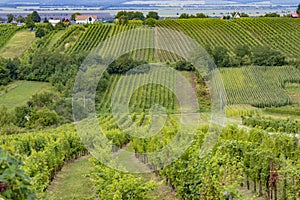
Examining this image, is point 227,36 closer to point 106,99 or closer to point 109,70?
point 109,70

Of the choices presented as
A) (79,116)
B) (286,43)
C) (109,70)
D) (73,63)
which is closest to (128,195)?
(79,116)

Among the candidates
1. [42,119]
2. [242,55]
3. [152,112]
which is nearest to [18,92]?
[42,119]

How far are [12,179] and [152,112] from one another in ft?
95.2

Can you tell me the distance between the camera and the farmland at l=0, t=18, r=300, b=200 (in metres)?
12.8

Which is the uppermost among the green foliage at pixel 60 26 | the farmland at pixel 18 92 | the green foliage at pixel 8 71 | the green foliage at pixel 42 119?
the green foliage at pixel 60 26

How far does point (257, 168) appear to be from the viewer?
44.4 ft

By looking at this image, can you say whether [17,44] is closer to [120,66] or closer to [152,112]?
[120,66]

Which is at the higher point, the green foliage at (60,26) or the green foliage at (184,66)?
the green foliage at (60,26)

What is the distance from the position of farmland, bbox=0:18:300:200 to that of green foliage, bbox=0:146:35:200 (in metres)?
0.02

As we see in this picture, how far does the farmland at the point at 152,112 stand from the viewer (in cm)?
1283

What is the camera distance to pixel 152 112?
112 feet

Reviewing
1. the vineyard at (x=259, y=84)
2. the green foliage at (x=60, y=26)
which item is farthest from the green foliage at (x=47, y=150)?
the green foliage at (x=60, y=26)

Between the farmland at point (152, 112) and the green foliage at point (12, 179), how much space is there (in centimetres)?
2

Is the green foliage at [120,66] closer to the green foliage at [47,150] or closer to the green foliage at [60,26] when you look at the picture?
the green foliage at [60,26]
